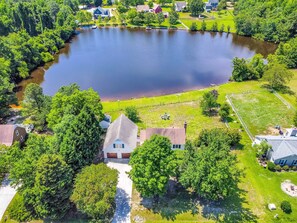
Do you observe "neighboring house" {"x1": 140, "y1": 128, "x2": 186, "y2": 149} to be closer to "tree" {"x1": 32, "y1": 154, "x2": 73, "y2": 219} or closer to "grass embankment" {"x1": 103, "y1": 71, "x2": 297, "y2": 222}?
"grass embankment" {"x1": 103, "y1": 71, "x2": 297, "y2": 222}

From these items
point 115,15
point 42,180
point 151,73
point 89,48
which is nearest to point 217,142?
point 42,180

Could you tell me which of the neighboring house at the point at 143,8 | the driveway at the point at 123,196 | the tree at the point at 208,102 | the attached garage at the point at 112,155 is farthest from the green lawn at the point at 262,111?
the neighboring house at the point at 143,8

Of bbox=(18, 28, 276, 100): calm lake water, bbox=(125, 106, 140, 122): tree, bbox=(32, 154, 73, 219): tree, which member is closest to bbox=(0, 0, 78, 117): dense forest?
bbox=(18, 28, 276, 100): calm lake water

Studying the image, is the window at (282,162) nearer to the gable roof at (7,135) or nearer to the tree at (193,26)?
the gable roof at (7,135)

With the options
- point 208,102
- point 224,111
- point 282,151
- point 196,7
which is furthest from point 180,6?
point 282,151

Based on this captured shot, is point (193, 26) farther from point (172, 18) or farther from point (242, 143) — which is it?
point (242, 143)
